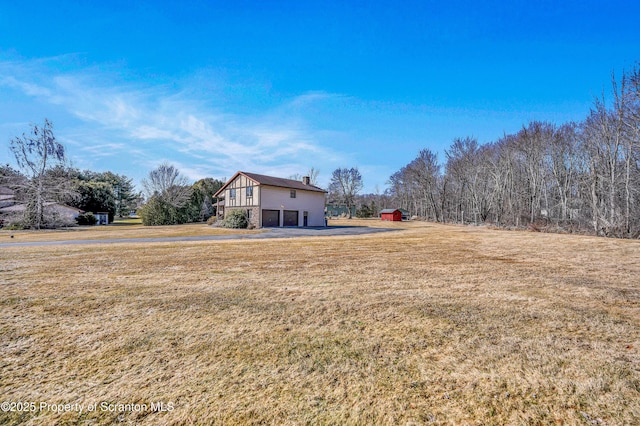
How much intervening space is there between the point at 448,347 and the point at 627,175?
2200 centimetres

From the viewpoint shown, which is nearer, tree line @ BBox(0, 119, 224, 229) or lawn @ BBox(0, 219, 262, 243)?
lawn @ BBox(0, 219, 262, 243)

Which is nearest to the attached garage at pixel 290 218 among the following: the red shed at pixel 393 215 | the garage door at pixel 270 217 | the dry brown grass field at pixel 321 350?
the garage door at pixel 270 217

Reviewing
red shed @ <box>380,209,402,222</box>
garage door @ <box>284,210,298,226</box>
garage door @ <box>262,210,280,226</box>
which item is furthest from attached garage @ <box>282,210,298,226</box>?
red shed @ <box>380,209,402,222</box>

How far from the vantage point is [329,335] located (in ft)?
10.6

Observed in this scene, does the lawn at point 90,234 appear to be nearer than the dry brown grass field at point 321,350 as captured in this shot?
No

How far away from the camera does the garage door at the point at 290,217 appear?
28.3 m

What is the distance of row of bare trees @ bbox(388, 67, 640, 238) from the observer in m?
16.8

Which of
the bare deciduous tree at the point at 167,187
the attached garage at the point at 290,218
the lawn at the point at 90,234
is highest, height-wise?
the bare deciduous tree at the point at 167,187

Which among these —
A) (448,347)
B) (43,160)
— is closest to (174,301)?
(448,347)

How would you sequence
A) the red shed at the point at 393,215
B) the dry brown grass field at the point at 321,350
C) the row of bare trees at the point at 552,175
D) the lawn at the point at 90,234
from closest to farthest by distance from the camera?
the dry brown grass field at the point at 321,350 → the lawn at the point at 90,234 → the row of bare trees at the point at 552,175 → the red shed at the point at 393,215

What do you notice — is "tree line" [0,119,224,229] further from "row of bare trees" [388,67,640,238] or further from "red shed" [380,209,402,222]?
"row of bare trees" [388,67,640,238]

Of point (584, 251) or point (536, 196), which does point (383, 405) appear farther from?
point (536, 196)

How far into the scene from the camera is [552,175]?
27297 mm

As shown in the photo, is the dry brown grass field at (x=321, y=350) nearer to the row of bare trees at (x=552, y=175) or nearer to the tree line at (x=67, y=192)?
the row of bare trees at (x=552, y=175)
